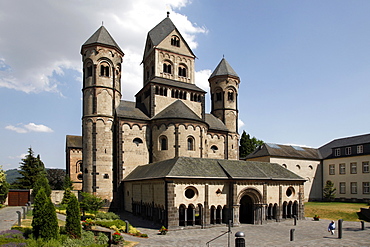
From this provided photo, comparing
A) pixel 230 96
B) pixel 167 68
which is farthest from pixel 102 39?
pixel 230 96

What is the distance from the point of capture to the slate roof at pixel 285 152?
5672 centimetres

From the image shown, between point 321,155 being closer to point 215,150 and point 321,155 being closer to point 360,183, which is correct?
point 360,183

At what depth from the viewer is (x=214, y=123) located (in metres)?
52.2

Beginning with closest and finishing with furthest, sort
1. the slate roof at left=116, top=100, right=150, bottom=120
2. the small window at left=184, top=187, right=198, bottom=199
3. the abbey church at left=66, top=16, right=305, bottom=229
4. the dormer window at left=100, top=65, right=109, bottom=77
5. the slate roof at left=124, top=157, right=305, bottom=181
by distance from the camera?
the slate roof at left=124, top=157, right=305, bottom=181 < the small window at left=184, top=187, right=198, bottom=199 < the abbey church at left=66, top=16, right=305, bottom=229 < the slate roof at left=116, top=100, right=150, bottom=120 < the dormer window at left=100, top=65, right=109, bottom=77

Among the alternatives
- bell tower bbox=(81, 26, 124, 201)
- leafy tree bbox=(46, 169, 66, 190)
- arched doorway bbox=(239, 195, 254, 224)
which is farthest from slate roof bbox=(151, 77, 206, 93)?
leafy tree bbox=(46, 169, 66, 190)

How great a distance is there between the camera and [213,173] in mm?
31953

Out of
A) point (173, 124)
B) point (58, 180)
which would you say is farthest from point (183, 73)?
point (58, 180)

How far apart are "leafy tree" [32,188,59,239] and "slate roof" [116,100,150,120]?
23.7 metres

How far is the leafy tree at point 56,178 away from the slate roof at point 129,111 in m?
33.0

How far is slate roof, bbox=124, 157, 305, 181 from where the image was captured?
3045 cm

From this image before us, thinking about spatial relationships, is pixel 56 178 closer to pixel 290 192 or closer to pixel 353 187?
pixel 290 192

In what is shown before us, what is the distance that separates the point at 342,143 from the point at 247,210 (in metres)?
36.1

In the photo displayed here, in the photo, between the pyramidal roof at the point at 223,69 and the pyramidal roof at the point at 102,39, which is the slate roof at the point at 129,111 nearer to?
the pyramidal roof at the point at 102,39

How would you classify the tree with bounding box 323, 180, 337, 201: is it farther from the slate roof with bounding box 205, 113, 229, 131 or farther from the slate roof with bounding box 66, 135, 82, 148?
the slate roof with bounding box 66, 135, 82, 148
